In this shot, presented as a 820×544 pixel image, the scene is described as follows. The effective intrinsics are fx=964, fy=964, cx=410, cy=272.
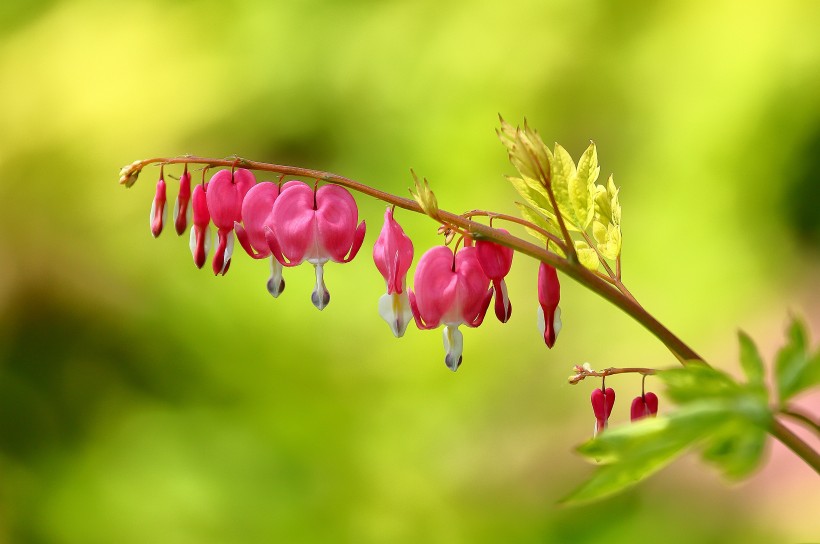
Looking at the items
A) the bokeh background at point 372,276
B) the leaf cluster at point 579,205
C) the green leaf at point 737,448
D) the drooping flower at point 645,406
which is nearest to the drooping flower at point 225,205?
the leaf cluster at point 579,205

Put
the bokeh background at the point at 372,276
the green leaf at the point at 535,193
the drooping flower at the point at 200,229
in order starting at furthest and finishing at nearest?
the bokeh background at the point at 372,276 → the drooping flower at the point at 200,229 → the green leaf at the point at 535,193

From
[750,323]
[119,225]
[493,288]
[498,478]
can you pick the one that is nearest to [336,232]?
[493,288]

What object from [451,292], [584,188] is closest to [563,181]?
[584,188]

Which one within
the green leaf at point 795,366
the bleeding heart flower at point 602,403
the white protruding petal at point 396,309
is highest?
the white protruding petal at point 396,309

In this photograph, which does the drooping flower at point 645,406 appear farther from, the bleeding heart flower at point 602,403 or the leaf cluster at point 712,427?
the leaf cluster at point 712,427

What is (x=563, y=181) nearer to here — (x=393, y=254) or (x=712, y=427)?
(x=393, y=254)

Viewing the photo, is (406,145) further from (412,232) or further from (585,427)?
(585,427)

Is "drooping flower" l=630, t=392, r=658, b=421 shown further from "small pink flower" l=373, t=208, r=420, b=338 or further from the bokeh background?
the bokeh background

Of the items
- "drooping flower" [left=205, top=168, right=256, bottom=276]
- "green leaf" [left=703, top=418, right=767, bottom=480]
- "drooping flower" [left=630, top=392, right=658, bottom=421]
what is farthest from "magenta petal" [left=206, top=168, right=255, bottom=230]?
"green leaf" [left=703, top=418, right=767, bottom=480]
